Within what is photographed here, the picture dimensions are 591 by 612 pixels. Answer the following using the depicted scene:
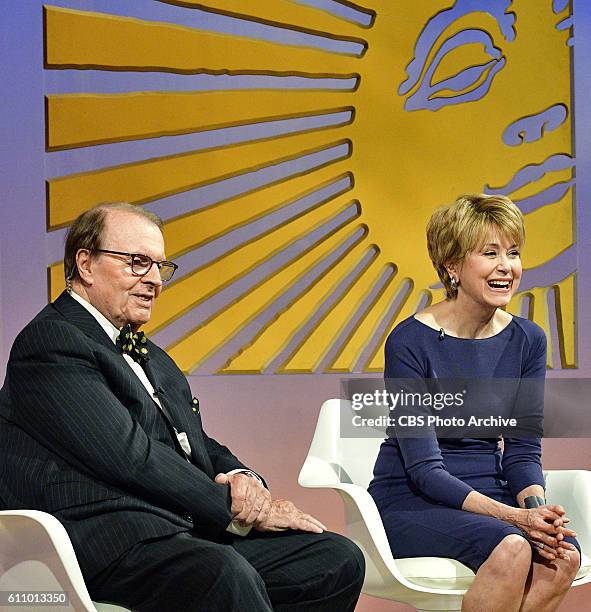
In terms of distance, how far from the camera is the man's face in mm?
2354

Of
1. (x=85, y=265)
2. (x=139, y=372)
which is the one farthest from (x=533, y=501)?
(x=85, y=265)

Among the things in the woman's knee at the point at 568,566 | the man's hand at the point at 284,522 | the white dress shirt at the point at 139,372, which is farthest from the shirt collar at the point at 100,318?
the woman's knee at the point at 568,566

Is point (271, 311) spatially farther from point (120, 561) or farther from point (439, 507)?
point (120, 561)

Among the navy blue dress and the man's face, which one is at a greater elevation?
the man's face

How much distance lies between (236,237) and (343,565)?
158cm

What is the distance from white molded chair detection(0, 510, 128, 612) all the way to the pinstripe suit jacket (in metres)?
0.08

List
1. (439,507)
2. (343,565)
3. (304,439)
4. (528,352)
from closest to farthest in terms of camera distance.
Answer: (343,565), (439,507), (528,352), (304,439)

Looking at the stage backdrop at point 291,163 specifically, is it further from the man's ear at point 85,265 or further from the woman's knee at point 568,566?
the woman's knee at point 568,566

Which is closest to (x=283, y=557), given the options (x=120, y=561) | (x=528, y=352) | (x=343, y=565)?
(x=343, y=565)

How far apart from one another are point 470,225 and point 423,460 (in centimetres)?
67

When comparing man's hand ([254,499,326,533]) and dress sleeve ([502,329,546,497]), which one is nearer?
man's hand ([254,499,326,533])

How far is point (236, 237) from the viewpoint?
11.8 ft

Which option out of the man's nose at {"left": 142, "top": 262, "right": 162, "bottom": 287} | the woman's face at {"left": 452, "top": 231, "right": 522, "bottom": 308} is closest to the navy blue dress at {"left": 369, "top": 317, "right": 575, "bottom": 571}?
the woman's face at {"left": 452, "top": 231, "right": 522, "bottom": 308}

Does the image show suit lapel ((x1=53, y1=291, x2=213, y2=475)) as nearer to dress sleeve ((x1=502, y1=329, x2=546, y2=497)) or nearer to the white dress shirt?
the white dress shirt
